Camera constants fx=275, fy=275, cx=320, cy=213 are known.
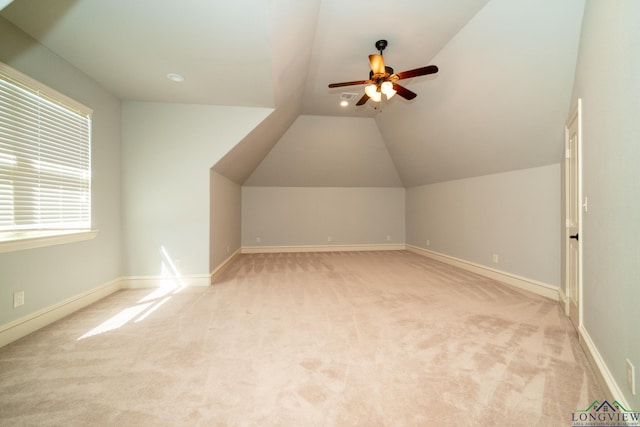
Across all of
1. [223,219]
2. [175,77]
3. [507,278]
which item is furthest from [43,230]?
[507,278]

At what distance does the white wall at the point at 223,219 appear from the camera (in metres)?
4.27

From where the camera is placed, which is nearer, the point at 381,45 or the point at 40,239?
the point at 40,239

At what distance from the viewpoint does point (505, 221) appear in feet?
13.6

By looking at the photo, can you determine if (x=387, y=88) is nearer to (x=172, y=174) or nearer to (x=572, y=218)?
(x=572, y=218)

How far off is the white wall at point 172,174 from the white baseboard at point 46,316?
63 centimetres

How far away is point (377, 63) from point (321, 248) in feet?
17.5

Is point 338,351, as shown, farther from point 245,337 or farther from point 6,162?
point 6,162

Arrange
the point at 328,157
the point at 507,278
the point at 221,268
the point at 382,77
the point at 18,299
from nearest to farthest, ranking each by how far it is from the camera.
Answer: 1. the point at 18,299
2. the point at 382,77
3. the point at 507,278
4. the point at 221,268
5. the point at 328,157

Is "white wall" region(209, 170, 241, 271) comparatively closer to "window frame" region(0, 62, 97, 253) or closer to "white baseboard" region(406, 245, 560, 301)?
"window frame" region(0, 62, 97, 253)

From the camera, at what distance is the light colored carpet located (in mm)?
1477

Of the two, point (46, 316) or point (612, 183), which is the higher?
point (612, 183)

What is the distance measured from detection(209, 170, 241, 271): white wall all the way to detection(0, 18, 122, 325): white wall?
119cm

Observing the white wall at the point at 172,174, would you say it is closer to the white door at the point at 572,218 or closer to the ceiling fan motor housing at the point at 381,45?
the ceiling fan motor housing at the point at 381,45

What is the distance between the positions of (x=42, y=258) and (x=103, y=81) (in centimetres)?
204
